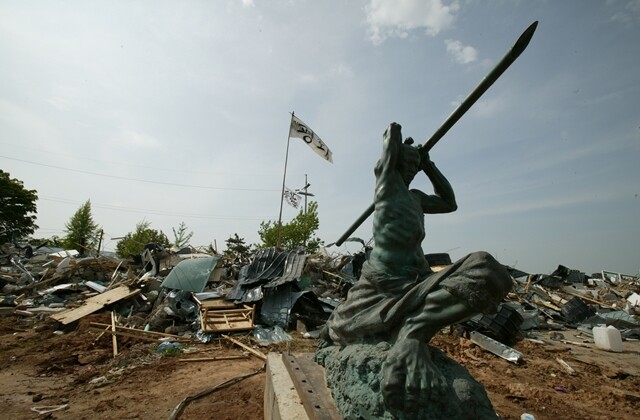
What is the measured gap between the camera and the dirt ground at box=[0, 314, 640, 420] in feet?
14.7

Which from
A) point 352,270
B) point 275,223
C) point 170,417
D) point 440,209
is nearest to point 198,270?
point 352,270

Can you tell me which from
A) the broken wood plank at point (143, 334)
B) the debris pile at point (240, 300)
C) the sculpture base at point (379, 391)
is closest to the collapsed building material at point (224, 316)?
the debris pile at point (240, 300)

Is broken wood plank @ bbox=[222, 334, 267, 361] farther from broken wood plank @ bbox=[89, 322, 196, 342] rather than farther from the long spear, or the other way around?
the long spear

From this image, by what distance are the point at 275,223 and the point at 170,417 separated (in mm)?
23773

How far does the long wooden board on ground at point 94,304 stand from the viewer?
915cm

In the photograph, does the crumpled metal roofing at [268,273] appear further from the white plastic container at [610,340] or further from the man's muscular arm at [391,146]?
the white plastic container at [610,340]

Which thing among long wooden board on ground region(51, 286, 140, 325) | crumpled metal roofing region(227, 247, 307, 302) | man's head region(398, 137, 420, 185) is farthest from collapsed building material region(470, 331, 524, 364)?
Answer: long wooden board on ground region(51, 286, 140, 325)

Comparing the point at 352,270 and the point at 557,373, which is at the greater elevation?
the point at 352,270

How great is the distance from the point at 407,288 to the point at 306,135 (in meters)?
14.4

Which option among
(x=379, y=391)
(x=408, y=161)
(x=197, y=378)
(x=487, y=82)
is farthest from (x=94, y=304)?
(x=487, y=82)

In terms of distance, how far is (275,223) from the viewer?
27719 mm

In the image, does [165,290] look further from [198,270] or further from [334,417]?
[334,417]

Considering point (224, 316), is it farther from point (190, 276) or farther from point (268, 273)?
point (190, 276)

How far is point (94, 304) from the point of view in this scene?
32.8 ft
